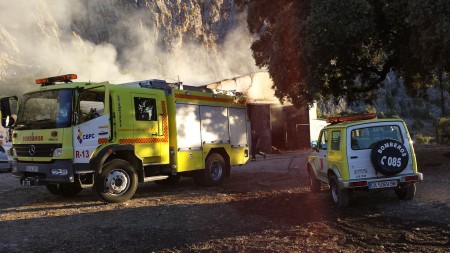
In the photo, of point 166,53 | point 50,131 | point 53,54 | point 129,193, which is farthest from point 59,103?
point 166,53

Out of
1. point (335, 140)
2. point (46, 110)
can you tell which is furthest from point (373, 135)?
point (46, 110)

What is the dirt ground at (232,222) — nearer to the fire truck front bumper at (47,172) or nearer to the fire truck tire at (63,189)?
the fire truck tire at (63,189)

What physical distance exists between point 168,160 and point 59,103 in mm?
3188

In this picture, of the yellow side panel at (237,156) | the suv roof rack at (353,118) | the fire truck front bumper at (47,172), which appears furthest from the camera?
the yellow side panel at (237,156)

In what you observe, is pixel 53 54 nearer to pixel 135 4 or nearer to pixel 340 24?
pixel 135 4

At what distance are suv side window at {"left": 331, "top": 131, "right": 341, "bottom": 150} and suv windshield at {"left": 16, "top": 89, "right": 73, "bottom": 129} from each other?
5883 mm

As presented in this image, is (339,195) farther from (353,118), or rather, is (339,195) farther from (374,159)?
(353,118)

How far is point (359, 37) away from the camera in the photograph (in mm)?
12672

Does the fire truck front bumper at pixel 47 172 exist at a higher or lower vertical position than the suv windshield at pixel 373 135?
lower

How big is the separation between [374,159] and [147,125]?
5.61 metres

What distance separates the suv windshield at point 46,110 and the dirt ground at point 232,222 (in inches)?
77.2

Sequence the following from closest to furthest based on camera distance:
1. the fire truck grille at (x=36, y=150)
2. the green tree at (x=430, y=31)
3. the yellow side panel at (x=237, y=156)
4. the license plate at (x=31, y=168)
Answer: the fire truck grille at (x=36, y=150) → the license plate at (x=31, y=168) → the green tree at (x=430, y=31) → the yellow side panel at (x=237, y=156)

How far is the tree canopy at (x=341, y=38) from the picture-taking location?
1138 centimetres

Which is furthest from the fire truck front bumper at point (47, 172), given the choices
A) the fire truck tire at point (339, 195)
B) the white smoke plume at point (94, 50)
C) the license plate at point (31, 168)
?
the white smoke plume at point (94, 50)
